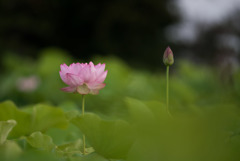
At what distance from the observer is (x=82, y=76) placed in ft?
2.54

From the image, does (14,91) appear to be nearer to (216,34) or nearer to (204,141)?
(204,141)

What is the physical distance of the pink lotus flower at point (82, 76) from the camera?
0.77 m

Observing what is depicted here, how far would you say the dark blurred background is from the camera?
9.95 meters

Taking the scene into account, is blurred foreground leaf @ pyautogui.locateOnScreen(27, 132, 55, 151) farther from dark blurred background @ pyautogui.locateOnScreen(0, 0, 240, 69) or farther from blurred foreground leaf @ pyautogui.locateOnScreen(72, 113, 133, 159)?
dark blurred background @ pyautogui.locateOnScreen(0, 0, 240, 69)

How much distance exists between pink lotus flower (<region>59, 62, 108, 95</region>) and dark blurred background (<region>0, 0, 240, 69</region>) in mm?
8887

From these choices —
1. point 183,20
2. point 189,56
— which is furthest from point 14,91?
point 189,56

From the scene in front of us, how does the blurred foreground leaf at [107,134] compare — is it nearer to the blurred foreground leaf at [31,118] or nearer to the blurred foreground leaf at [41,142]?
the blurred foreground leaf at [41,142]

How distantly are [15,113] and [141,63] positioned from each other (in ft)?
32.2

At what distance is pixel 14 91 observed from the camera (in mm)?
2773

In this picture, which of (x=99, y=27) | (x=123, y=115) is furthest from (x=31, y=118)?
(x=99, y=27)

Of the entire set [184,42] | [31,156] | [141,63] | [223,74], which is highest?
[184,42]

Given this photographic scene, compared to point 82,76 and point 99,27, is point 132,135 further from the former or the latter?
point 99,27

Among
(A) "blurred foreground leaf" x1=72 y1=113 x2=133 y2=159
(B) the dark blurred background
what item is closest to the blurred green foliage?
(A) "blurred foreground leaf" x1=72 y1=113 x2=133 y2=159

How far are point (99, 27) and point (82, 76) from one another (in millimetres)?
9968
